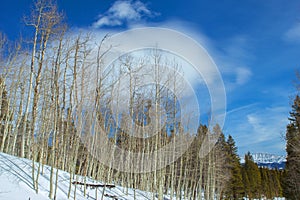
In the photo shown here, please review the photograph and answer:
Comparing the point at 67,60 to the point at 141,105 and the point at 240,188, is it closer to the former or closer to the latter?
the point at 141,105

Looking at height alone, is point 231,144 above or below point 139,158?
above

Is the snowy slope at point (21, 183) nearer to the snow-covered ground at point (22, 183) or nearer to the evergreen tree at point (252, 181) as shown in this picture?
the snow-covered ground at point (22, 183)

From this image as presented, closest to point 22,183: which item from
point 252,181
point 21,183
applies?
point 21,183

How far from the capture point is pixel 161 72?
16.9m

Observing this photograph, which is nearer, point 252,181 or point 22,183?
point 22,183

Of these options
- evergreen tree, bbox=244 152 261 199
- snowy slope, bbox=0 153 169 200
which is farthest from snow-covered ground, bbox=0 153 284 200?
evergreen tree, bbox=244 152 261 199

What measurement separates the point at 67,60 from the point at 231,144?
104ft

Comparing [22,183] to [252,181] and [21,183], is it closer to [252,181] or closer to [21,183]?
[21,183]

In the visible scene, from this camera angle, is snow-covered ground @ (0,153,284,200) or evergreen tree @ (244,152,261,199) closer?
snow-covered ground @ (0,153,284,200)

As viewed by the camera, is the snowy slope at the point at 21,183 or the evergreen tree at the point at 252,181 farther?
the evergreen tree at the point at 252,181

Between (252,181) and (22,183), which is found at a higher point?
(22,183)

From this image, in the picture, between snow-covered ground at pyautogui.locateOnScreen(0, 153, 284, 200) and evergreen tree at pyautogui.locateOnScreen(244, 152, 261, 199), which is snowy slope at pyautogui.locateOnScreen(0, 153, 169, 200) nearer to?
snow-covered ground at pyautogui.locateOnScreen(0, 153, 284, 200)

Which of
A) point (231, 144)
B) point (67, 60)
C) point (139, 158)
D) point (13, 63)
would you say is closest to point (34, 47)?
point (67, 60)

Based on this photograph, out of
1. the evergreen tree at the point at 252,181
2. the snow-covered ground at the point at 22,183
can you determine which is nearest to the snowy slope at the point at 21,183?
the snow-covered ground at the point at 22,183
